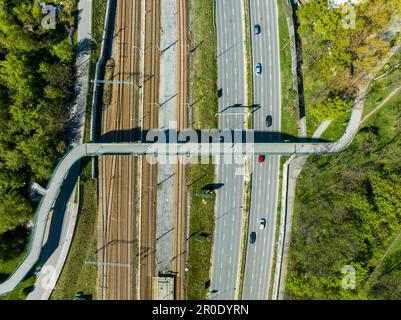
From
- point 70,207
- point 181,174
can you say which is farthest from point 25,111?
point 181,174

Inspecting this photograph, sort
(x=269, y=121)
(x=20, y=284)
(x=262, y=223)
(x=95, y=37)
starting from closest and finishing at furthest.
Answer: (x=20, y=284)
(x=262, y=223)
(x=269, y=121)
(x=95, y=37)

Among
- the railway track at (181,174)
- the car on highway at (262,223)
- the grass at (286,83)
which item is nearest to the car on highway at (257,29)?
the grass at (286,83)

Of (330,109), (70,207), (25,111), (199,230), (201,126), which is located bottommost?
(199,230)

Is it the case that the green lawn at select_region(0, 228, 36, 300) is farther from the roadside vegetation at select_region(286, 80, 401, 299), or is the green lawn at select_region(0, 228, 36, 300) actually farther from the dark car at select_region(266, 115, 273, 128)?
the dark car at select_region(266, 115, 273, 128)

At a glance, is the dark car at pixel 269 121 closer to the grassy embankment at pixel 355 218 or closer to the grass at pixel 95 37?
the grassy embankment at pixel 355 218

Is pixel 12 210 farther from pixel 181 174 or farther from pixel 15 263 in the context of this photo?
pixel 181 174

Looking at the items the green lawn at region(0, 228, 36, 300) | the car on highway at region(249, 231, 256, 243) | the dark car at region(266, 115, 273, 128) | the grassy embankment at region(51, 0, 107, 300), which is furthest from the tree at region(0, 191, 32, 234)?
the dark car at region(266, 115, 273, 128)
